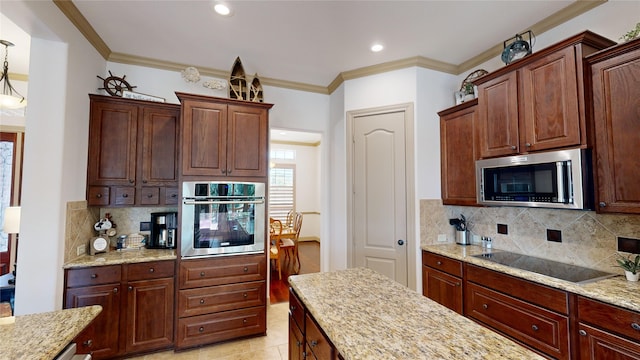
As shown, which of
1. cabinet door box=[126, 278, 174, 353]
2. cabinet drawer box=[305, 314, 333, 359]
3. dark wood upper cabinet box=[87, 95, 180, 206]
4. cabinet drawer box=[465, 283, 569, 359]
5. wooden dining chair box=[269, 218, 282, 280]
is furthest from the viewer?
wooden dining chair box=[269, 218, 282, 280]

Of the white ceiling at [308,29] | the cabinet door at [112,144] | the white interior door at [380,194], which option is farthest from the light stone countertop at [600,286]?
the cabinet door at [112,144]

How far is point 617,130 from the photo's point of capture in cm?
169

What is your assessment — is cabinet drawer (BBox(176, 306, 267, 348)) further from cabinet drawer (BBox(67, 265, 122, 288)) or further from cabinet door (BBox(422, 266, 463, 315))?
cabinet door (BBox(422, 266, 463, 315))

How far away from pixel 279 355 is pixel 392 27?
10.7 feet

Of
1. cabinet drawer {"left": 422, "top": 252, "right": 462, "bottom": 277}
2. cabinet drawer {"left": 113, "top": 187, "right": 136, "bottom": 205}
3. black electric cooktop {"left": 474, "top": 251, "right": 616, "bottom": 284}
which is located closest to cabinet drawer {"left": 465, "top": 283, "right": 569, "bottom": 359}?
cabinet drawer {"left": 422, "top": 252, "right": 462, "bottom": 277}

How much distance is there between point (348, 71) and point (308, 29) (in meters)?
0.95

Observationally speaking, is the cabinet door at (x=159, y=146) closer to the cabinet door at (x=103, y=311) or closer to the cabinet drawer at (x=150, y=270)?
the cabinet drawer at (x=150, y=270)

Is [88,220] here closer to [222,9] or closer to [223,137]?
[223,137]

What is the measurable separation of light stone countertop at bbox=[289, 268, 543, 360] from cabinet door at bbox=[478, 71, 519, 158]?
5.41ft

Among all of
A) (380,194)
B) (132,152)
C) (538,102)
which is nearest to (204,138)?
(132,152)

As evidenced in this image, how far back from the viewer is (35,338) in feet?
3.58

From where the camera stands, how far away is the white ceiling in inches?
86.6

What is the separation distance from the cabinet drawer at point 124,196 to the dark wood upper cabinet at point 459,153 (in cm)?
336

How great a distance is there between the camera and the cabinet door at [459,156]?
2.70 m
